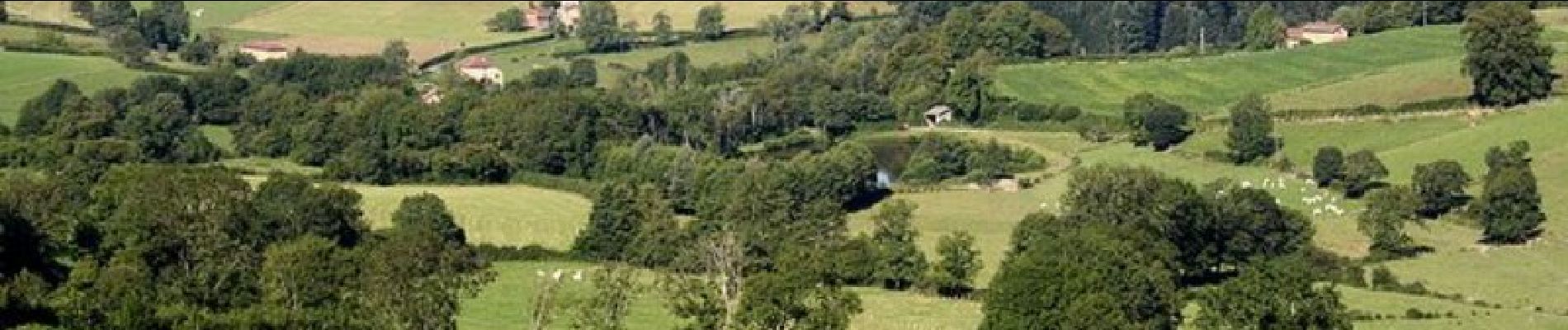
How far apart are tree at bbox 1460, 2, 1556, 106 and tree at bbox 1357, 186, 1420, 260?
74.0ft

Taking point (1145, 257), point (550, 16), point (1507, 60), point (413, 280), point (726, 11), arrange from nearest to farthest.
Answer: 1. point (413, 280)
2. point (1145, 257)
3. point (1507, 60)
4. point (550, 16)
5. point (726, 11)

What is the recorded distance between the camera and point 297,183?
86.8 meters

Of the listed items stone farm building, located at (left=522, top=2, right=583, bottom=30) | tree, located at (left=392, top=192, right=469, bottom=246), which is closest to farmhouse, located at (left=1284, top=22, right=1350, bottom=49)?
stone farm building, located at (left=522, top=2, right=583, bottom=30)

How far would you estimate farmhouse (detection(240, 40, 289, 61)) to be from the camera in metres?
163

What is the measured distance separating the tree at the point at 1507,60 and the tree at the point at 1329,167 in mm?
15977

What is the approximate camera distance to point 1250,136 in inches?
4225

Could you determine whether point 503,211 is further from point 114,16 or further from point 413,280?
point 114,16

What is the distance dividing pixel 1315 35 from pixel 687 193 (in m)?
63.4

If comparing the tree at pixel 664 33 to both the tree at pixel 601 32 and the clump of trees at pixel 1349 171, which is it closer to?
the tree at pixel 601 32

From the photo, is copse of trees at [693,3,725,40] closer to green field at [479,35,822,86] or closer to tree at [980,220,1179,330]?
green field at [479,35,822,86]

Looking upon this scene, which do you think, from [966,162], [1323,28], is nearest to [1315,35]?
[1323,28]

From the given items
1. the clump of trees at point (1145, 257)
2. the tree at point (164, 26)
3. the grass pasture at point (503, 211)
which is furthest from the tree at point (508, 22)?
the clump of trees at point (1145, 257)

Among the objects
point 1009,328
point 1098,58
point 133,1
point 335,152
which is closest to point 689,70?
point 1098,58

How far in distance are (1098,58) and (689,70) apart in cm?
2738
